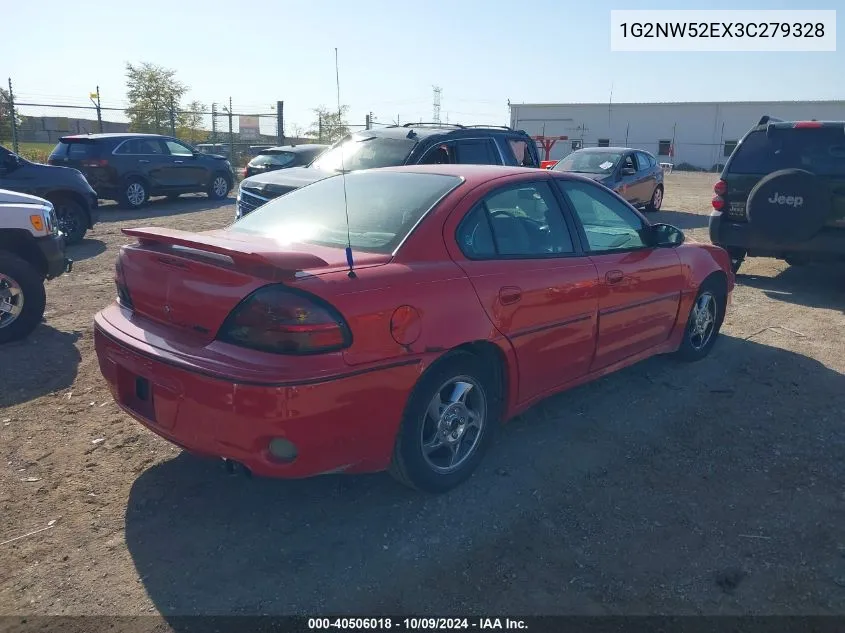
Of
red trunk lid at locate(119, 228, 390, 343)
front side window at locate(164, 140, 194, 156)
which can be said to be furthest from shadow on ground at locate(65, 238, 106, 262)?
red trunk lid at locate(119, 228, 390, 343)

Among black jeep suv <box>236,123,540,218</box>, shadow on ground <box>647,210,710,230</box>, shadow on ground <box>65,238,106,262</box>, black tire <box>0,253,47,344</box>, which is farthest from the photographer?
shadow on ground <box>647,210,710,230</box>

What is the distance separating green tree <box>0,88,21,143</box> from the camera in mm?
18375

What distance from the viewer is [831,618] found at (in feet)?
8.51

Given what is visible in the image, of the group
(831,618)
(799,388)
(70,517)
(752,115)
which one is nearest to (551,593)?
(831,618)

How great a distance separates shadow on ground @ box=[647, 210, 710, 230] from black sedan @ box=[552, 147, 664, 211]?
1.67ft

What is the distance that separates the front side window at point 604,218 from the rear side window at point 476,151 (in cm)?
487

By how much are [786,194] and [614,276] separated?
3.99 metres

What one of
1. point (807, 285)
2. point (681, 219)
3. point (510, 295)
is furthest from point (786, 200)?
point (681, 219)

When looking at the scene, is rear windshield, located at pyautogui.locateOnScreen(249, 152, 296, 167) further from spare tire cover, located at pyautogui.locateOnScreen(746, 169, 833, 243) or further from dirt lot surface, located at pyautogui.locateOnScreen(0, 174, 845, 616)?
dirt lot surface, located at pyautogui.locateOnScreen(0, 174, 845, 616)

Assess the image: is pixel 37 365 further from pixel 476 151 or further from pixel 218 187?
pixel 218 187

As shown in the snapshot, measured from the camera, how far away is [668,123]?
154ft

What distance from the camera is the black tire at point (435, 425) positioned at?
3100 millimetres

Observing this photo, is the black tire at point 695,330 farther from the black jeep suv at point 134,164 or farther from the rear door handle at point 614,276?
the black jeep suv at point 134,164

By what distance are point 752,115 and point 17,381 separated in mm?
49057
